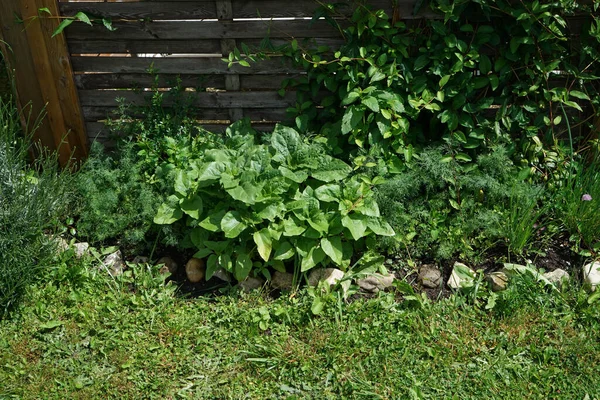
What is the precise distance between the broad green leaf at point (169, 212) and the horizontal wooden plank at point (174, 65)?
1.06 metres

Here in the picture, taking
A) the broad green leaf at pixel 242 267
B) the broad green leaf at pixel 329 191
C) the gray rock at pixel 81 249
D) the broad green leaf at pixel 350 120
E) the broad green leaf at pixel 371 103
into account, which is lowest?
the gray rock at pixel 81 249

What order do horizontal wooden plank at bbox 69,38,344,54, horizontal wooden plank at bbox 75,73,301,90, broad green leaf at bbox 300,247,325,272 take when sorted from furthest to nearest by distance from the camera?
1. horizontal wooden plank at bbox 75,73,301,90
2. horizontal wooden plank at bbox 69,38,344,54
3. broad green leaf at bbox 300,247,325,272

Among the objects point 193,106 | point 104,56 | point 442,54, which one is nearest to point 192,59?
point 193,106

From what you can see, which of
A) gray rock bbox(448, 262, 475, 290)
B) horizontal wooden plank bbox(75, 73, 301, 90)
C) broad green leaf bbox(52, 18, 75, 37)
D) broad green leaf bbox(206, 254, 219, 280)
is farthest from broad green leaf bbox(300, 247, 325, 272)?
broad green leaf bbox(52, 18, 75, 37)

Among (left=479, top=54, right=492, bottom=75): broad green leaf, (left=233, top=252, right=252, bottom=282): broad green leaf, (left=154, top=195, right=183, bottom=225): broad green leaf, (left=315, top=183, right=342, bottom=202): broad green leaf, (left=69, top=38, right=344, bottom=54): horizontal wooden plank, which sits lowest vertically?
(left=233, top=252, right=252, bottom=282): broad green leaf

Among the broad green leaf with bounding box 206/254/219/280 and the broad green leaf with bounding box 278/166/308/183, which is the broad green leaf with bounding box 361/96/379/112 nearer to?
the broad green leaf with bounding box 278/166/308/183

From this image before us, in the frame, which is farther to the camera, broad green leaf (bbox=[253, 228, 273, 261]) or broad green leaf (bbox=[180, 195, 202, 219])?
broad green leaf (bbox=[180, 195, 202, 219])

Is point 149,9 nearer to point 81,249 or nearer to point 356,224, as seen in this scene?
point 81,249

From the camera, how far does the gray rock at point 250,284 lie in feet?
13.4

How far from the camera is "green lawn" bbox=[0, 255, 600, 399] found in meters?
3.47

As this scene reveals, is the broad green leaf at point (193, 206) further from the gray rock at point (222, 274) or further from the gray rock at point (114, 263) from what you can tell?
the gray rock at point (114, 263)

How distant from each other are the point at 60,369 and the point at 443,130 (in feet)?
9.58

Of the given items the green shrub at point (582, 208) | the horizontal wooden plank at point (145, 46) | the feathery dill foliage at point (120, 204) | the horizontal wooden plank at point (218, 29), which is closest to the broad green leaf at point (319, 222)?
the feathery dill foliage at point (120, 204)

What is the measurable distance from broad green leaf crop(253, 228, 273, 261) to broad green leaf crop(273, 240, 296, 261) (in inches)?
2.0
